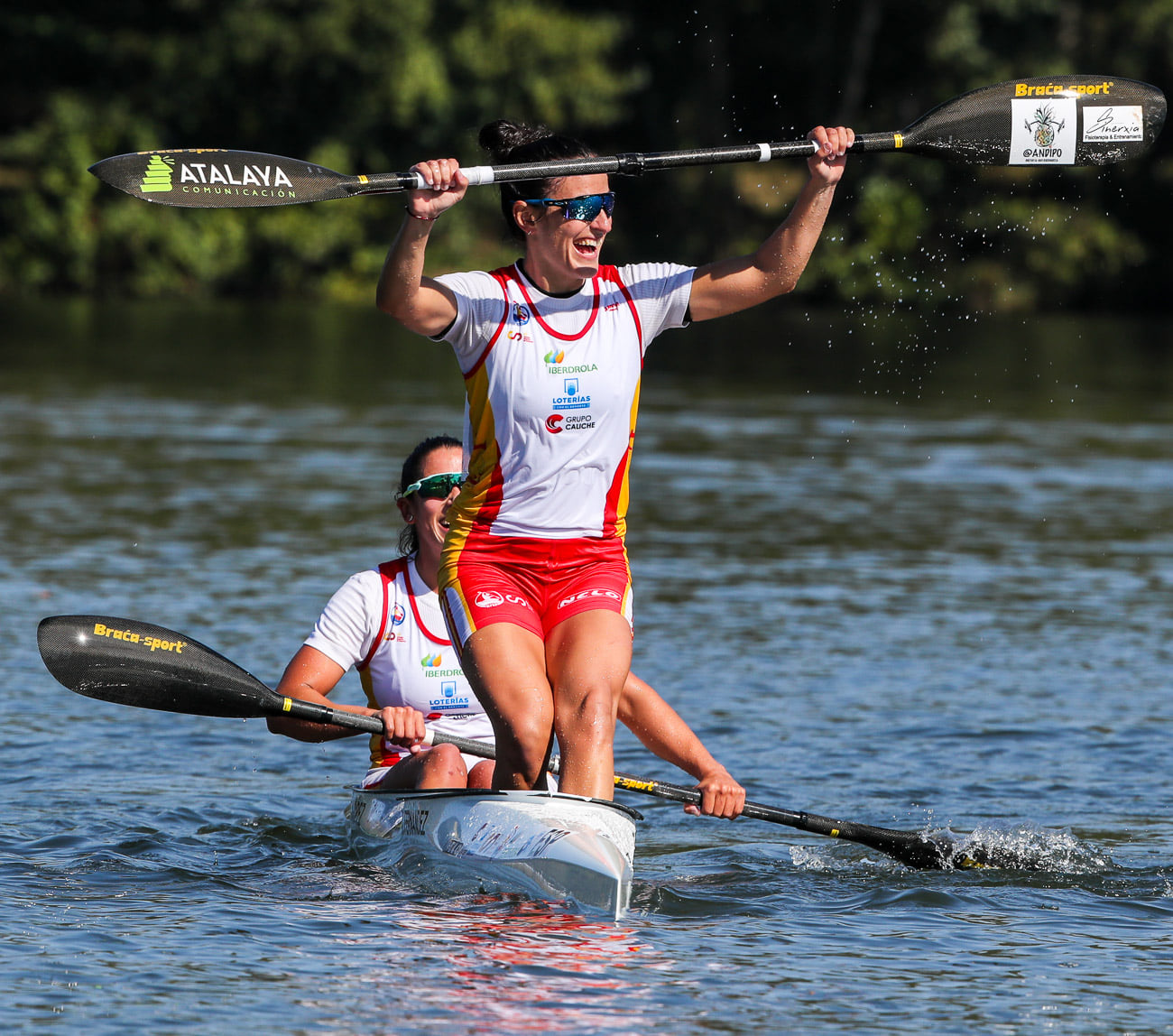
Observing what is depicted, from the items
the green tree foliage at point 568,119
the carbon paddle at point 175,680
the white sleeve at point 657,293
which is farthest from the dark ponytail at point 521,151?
the green tree foliage at point 568,119

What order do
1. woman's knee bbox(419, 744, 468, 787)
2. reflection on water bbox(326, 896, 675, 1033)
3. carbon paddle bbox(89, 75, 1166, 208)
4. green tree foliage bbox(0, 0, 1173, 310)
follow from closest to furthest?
reflection on water bbox(326, 896, 675, 1033) < carbon paddle bbox(89, 75, 1166, 208) < woman's knee bbox(419, 744, 468, 787) < green tree foliage bbox(0, 0, 1173, 310)

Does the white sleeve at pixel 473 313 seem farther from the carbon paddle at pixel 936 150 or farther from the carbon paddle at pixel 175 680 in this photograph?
the carbon paddle at pixel 175 680

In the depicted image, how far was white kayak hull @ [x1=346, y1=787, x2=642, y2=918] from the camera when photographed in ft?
19.1

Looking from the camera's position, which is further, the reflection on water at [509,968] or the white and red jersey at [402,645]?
the white and red jersey at [402,645]

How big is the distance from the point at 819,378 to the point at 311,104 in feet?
65.5

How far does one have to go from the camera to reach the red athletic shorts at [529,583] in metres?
5.96

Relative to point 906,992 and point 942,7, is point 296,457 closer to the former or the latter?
point 906,992

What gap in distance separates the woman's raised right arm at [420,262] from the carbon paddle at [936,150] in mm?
327

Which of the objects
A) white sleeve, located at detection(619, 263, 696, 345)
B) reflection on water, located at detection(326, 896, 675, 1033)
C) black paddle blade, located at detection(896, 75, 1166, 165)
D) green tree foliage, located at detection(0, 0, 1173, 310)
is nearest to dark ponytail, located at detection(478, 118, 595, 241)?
white sleeve, located at detection(619, 263, 696, 345)

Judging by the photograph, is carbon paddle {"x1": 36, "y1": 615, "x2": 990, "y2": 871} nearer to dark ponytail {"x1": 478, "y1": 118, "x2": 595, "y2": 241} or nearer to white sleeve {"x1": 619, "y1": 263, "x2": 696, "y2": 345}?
white sleeve {"x1": 619, "y1": 263, "x2": 696, "y2": 345}

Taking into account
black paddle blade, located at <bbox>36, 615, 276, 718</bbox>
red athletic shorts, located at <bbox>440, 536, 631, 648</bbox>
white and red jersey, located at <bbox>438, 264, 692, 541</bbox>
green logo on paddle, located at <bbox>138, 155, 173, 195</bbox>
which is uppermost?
green logo on paddle, located at <bbox>138, 155, 173, 195</bbox>

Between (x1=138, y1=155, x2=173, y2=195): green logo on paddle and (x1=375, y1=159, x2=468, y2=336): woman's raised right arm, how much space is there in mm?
1088

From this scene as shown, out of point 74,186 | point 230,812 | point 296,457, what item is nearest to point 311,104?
point 74,186

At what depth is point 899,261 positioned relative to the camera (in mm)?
43688
